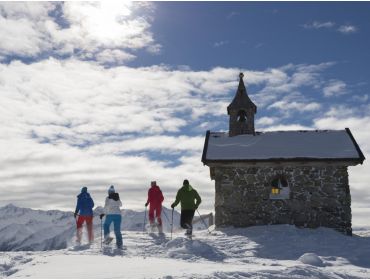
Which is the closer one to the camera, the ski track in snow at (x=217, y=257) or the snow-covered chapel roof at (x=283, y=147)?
the ski track in snow at (x=217, y=257)

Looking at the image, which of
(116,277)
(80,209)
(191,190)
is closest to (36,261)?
(116,277)

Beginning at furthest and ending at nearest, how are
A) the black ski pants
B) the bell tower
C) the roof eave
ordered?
the bell tower, the roof eave, the black ski pants

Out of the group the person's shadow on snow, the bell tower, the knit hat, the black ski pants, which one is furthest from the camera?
the bell tower

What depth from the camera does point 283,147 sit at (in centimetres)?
2128

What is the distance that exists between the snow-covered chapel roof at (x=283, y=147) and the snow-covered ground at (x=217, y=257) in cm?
308

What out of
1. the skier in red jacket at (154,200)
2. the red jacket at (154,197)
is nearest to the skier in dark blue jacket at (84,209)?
the skier in red jacket at (154,200)

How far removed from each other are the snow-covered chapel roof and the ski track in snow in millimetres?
3067

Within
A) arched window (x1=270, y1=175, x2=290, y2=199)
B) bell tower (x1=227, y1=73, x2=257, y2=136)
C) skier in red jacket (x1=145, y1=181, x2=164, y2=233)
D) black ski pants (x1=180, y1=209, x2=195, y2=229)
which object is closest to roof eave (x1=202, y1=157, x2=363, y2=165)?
arched window (x1=270, y1=175, x2=290, y2=199)

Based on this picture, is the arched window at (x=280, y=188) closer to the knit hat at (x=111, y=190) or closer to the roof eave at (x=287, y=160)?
the roof eave at (x=287, y=160)

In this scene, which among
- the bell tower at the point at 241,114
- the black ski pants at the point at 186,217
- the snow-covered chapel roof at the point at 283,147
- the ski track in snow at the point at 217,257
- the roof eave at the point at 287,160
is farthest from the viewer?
the bell tower at the point at 241,114

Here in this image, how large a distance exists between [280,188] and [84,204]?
846 cm

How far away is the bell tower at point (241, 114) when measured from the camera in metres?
23.6

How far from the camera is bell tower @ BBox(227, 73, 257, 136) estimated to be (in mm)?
23641

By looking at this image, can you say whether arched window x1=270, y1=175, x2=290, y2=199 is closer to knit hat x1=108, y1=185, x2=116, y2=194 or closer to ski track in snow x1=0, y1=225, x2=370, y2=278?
ski track in snow x1=0, y1=225, x2=370, y2=278
